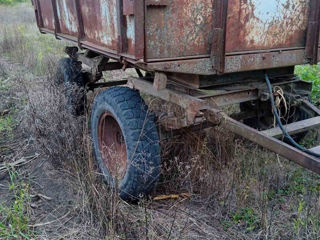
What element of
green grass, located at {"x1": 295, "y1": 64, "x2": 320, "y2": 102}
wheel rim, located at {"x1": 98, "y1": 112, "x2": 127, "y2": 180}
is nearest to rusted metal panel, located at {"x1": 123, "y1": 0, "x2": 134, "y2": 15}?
wheel rim, located at {"x1": 98, "y1": 112, "x2": 127, "y2": 180}

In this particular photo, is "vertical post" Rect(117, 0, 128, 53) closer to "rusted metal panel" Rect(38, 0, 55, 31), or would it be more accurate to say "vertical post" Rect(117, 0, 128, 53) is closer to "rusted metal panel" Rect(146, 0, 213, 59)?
"rusted metal panel" Rect(146, 0, 213, 59)

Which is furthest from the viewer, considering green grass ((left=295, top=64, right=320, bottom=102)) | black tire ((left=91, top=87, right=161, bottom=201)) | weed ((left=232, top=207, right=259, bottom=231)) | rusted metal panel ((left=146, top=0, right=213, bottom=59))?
green grass ((left=295, top=64, right=320, bottom=102))

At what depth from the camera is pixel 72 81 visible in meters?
4.95

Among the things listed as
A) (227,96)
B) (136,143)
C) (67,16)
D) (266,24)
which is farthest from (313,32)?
(67,16)

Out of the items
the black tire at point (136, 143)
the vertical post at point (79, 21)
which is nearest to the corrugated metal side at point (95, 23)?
the vertical post at point (79, 21)

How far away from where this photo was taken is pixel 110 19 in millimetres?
3035

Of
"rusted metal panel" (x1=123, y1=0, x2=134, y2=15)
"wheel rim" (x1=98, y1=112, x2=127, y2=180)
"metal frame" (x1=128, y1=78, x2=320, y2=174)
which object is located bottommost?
"wheel rim" (x1=98, y1=112, x2=127, y2=180)

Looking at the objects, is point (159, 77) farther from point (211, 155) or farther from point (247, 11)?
point (211, 155)

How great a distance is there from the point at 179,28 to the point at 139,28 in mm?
330

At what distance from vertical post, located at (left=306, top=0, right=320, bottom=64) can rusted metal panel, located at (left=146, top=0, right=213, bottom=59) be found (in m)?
1.03

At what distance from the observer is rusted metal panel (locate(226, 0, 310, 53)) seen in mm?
2752

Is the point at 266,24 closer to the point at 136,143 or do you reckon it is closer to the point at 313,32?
the point at 313,32

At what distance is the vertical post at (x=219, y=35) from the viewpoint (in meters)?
2.60

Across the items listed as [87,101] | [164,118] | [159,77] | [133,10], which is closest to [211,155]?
[164,118]
